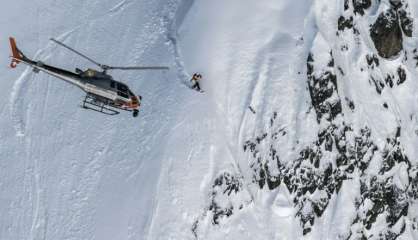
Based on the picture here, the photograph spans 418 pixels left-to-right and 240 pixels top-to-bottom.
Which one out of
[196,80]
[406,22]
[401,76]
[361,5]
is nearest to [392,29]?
[406,22]

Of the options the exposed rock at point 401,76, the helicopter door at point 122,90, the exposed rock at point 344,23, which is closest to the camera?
the helicopter door at point 122,90

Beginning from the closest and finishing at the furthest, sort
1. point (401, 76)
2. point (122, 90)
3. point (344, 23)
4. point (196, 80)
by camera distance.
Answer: point (122, 90), point (196, 80), point (344, 23), point (401, 76)

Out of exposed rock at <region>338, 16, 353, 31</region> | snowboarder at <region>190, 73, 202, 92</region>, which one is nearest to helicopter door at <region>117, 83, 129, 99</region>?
snowboarder at <region>190, 73, 202, 92</region>

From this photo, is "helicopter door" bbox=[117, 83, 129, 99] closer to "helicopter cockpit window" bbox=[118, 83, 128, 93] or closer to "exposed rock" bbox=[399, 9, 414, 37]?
"helicopter cockpit window" bbox=[118, 83, 128, 93]

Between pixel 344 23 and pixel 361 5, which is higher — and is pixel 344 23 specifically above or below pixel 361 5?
below

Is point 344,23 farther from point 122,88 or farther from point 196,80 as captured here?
point 122,88

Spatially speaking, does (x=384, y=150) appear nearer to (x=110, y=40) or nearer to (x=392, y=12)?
(x=392, y=12)

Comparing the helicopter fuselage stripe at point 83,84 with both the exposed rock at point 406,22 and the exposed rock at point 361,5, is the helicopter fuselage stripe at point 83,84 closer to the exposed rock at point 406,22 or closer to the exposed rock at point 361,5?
the exposed rock at point 361,5

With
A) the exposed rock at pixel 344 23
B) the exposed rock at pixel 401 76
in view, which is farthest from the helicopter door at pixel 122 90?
the exposed rock at pixel 401 76
